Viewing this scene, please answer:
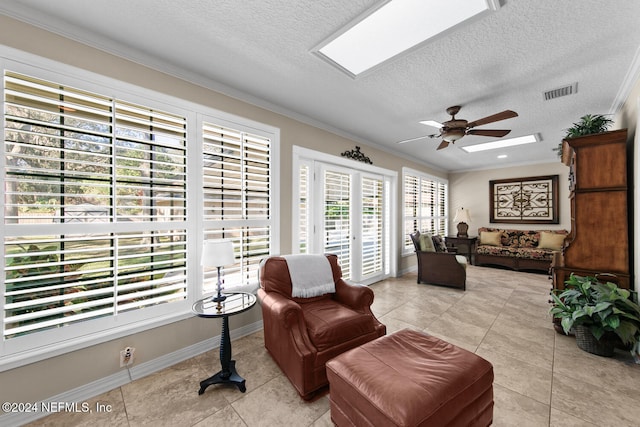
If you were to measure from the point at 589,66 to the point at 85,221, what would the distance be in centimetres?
423

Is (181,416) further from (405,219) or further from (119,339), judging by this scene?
(405,219)

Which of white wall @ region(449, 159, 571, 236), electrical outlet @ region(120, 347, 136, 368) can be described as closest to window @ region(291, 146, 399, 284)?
electrical outlet @ region(120, 347, 136, 368)

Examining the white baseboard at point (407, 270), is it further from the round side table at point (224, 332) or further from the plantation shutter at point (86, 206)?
the plantation shutter at point (86, 206)

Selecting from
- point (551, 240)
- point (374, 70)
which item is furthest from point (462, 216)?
point (374, 70)

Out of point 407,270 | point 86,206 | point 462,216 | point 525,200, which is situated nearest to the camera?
point 86,206

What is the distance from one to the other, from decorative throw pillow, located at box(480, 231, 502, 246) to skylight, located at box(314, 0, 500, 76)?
5.76 metres

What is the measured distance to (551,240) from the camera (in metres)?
5.43

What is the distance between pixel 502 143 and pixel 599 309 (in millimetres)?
3168

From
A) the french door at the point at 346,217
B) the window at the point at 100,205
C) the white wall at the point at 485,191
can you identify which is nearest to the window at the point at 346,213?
the french door at the point at 346,217

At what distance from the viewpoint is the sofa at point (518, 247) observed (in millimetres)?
5301

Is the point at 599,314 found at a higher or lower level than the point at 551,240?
lower

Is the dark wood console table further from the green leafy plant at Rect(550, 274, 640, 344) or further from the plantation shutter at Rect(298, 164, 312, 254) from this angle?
the plantation shutter at Rect(298, 164, 312, 254)

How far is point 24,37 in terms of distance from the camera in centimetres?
163

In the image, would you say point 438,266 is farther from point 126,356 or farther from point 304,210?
point 126,356
